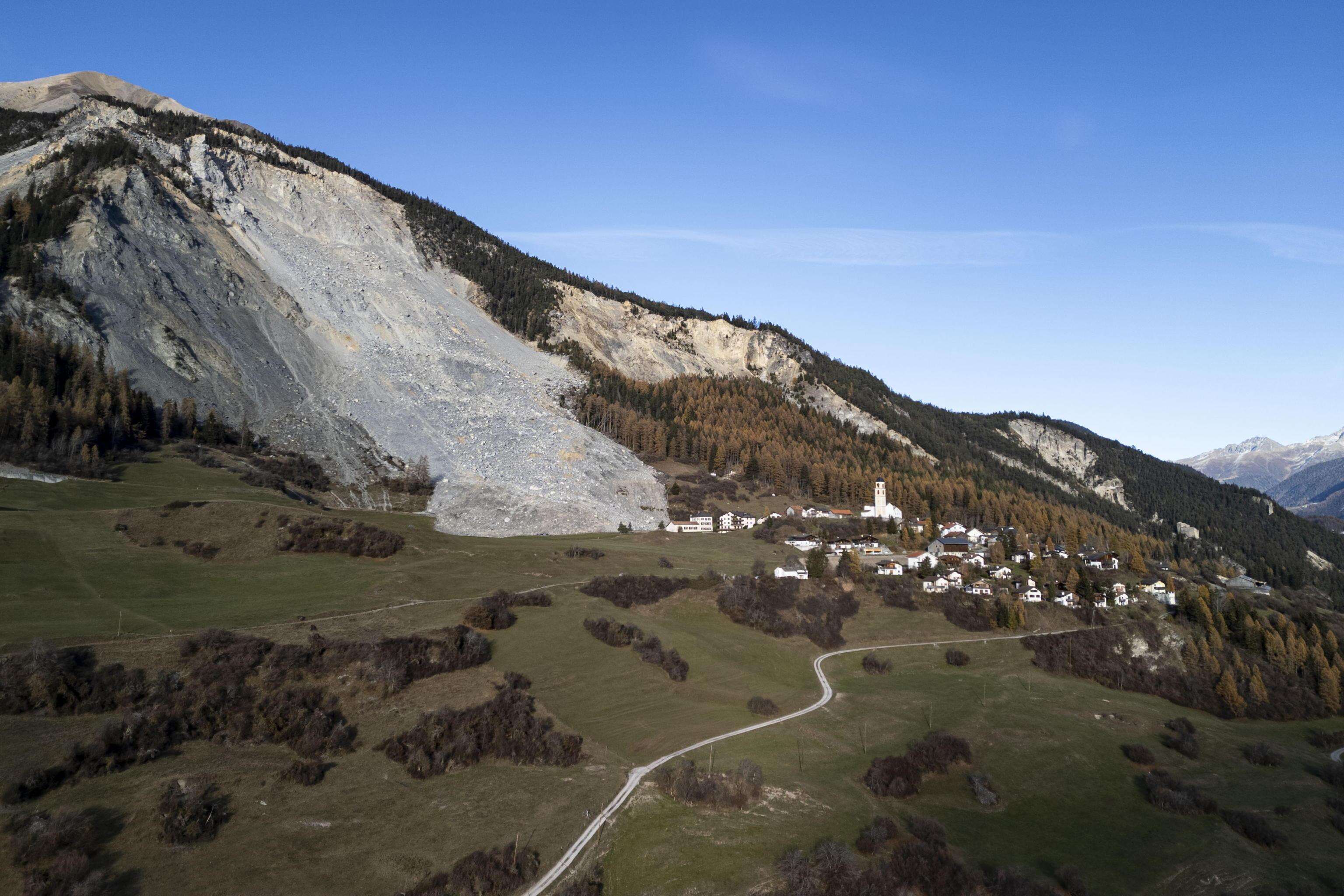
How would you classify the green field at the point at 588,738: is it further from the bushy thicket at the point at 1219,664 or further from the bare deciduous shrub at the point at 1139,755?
the bushy thicket at the point at 1219,664

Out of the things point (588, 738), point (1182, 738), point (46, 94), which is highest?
point (46, 94)

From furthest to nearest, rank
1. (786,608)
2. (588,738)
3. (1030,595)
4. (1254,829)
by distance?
(1030,595)
(786,608)
(588,738)
(1254,829)

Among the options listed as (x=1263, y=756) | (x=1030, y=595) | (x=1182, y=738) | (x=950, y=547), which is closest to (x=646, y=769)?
(x=1182, y=738)

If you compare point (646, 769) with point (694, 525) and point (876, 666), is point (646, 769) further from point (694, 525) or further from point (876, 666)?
point (694, 525)

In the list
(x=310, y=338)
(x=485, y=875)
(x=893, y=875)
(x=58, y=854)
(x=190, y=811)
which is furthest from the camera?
(x=310, y=338)

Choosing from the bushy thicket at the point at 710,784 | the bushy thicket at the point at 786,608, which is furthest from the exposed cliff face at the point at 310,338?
the bushy thicket at the point at 710,784

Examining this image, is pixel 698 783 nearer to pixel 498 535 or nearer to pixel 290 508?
pixel 290 508

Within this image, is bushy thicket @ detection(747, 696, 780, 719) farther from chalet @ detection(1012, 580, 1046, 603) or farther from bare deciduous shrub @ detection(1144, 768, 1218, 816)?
chalet @ detection(1012, 580, 1046, 603)
